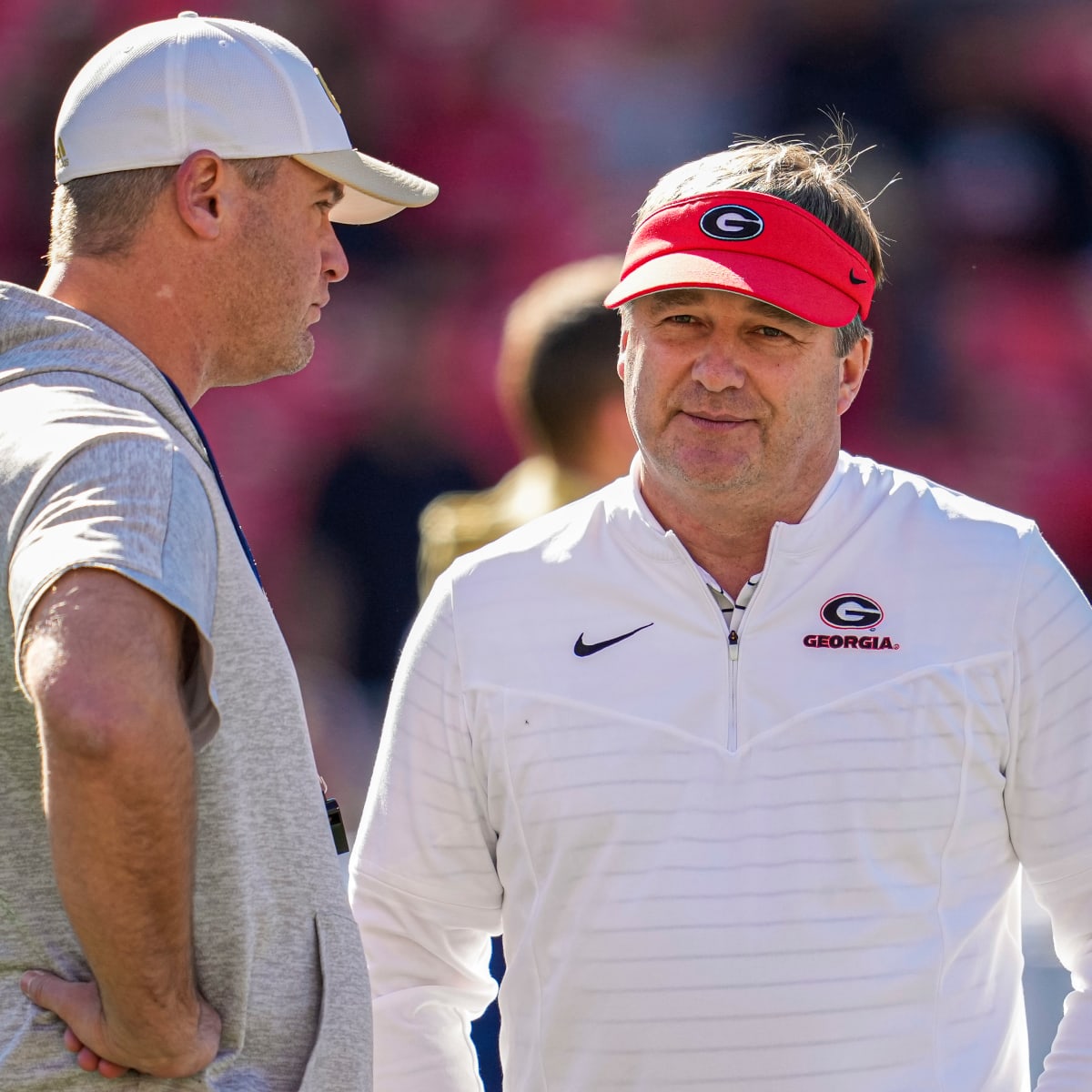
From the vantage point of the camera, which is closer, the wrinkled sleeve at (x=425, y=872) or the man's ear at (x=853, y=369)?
the wrinkled sleeve at (x=425, y=872)

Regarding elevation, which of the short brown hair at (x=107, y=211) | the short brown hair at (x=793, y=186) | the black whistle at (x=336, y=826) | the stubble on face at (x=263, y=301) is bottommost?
the black whistle at (x=336, y=826)

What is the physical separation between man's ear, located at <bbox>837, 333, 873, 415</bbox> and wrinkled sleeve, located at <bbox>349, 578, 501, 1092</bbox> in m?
0.53

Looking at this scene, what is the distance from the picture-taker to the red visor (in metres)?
1.81

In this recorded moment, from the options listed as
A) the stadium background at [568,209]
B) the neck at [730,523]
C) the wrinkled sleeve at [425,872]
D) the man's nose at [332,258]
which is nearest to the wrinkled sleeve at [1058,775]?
the neck at [730,523]

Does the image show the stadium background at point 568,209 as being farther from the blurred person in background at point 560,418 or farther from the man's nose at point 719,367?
the man's nose at point 719,367

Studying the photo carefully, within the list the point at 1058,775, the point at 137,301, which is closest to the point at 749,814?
the point at 1058,775

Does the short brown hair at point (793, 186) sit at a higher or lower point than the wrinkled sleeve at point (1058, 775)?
higher

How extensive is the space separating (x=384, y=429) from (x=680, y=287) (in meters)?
2.77

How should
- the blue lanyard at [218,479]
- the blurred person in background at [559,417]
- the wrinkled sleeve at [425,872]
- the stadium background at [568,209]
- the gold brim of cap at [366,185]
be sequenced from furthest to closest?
the stadium background at [568,209] < the blurred person in background at [559,417] < the wrinkled sleeve at [425,872] < the gold brim of cap at [366,185] < the blue lanyard at [218,479]

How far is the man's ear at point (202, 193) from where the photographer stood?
1.59m

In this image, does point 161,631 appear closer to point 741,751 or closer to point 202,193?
point 202,193

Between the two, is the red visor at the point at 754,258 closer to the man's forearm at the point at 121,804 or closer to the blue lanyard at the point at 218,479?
the blue lanyard at the point at 218,479

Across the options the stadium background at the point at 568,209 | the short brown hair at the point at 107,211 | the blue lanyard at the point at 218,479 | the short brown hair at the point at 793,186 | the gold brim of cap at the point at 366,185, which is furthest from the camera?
the stadium background at the point at 568,209

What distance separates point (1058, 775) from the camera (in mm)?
1709
